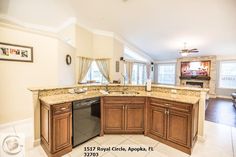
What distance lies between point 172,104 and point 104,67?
3.64 meters

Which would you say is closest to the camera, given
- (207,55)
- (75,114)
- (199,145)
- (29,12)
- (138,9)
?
(75,114)

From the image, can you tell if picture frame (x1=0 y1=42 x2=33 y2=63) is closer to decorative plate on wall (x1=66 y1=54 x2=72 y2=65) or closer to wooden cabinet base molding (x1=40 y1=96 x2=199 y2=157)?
decorative plate on wall (x1=66 y1=54 x2=72 y2=65)

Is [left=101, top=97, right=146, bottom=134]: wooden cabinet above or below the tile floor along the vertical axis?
above

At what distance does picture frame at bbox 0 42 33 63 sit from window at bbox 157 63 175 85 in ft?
29.6

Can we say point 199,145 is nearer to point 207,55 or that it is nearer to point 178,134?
point 178,134

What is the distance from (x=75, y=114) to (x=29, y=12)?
4096 mm

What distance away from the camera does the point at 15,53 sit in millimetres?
3168

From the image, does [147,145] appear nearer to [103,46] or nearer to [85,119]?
[85,119]

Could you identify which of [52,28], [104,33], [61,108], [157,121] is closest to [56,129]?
[61,108]

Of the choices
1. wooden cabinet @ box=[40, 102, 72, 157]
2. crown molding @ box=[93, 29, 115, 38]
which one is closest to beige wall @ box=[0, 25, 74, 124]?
wooden cabinet @ box=[40, 102, 72, 157]

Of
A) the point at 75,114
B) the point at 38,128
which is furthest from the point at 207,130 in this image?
the point at 38,128

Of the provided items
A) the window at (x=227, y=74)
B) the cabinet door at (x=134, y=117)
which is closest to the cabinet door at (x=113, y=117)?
the cabinet door at (x=134, y=117)

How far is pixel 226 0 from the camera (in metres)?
3.30

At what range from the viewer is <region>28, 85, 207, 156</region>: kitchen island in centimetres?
218
